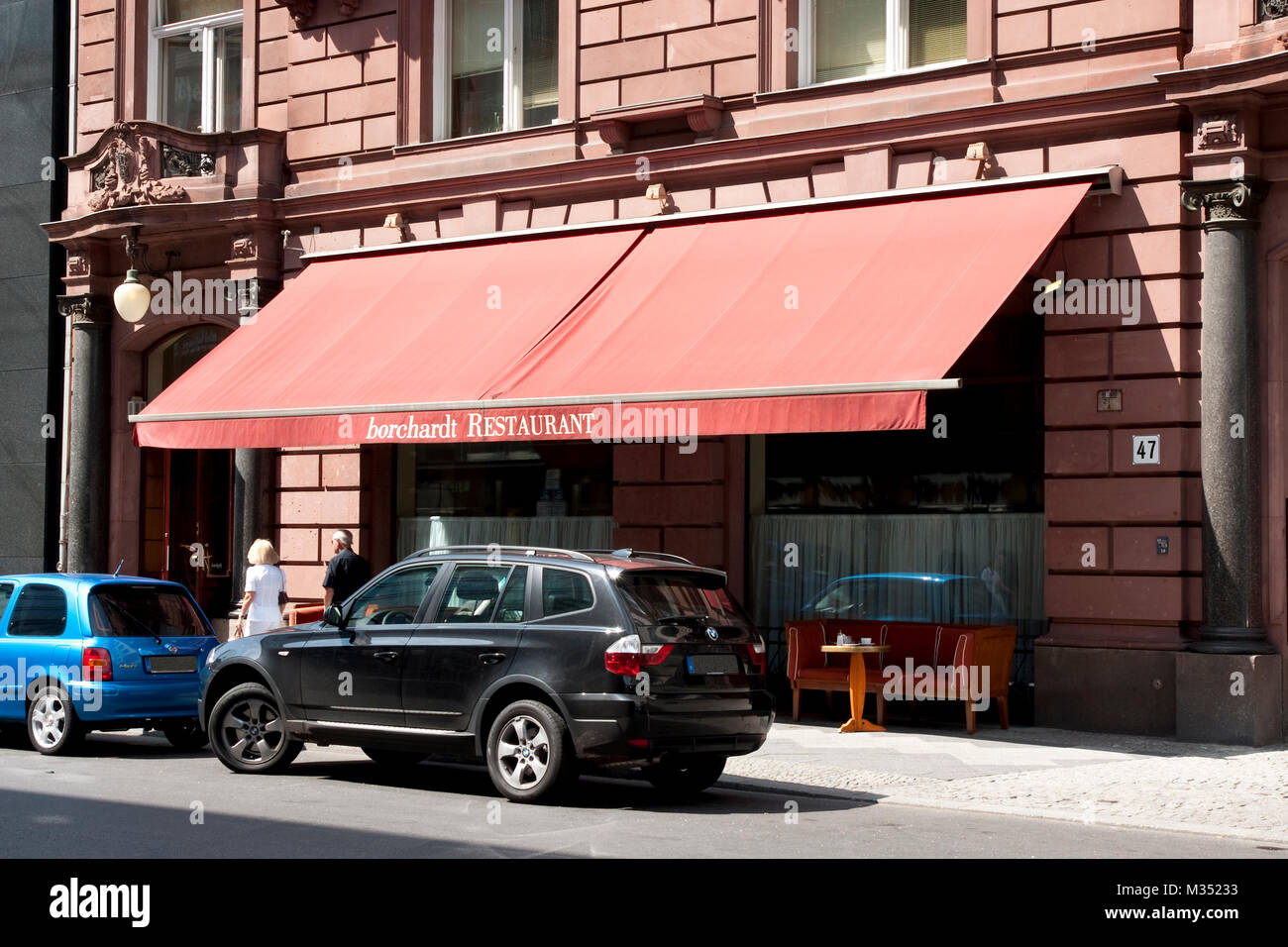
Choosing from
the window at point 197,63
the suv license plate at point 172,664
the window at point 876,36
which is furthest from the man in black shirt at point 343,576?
the window at point 197,63

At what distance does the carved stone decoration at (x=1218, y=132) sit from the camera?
569 inches

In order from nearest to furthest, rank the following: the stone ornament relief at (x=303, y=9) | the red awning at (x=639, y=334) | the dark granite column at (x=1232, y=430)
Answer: the red awning at (x=639, y=334) < the dark granite column at (x=1232, y=430) < the stone ornament relief at (x=303, y=9)

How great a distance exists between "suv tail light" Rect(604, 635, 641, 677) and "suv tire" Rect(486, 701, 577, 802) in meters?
0.54

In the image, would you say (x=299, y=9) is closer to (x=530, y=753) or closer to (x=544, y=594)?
(x=544, y=594)

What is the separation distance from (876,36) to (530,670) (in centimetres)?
924

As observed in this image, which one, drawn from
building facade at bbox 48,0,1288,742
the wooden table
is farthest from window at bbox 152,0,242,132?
the wooden table

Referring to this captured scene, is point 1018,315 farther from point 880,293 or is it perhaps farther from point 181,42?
point 181,42

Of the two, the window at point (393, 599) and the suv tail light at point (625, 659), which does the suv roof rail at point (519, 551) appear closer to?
the window at point (393, 599)

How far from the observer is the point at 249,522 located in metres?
20.9

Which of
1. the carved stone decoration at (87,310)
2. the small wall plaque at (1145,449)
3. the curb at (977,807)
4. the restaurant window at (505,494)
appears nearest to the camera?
the curb at (977,807)

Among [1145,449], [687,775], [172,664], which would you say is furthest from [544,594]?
[1145,449]

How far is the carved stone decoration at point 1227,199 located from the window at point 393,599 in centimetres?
773

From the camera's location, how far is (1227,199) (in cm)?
1446
